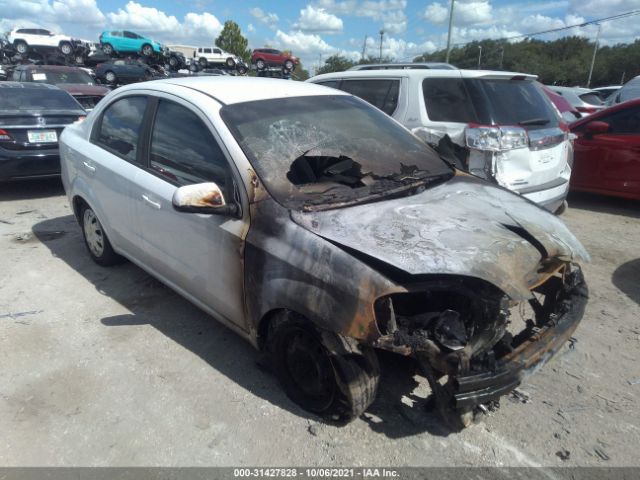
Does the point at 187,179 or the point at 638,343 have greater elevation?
the point at 187,179

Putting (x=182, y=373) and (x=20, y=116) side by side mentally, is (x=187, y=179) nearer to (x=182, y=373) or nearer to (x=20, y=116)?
(x=182, y=373)

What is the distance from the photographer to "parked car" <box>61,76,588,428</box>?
2209mm

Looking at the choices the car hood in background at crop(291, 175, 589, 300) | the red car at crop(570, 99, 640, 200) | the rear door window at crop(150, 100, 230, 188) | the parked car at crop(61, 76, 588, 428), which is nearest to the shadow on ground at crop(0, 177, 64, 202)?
the parked car at crop(61, 76, 588, 428)

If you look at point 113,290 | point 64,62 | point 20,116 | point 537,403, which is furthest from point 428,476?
point 64,62

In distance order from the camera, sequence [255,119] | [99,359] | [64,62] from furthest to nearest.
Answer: [64,62] → [99,359] → [255,119]

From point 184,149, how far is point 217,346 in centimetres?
137

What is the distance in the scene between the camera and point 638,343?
3.40 m

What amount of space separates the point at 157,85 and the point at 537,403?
3.34 m

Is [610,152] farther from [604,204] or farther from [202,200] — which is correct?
[202,200]

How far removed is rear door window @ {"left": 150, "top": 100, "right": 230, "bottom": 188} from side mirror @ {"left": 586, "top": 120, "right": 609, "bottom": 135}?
19.0ft

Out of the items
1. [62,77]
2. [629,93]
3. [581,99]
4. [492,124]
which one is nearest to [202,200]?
[492,124]

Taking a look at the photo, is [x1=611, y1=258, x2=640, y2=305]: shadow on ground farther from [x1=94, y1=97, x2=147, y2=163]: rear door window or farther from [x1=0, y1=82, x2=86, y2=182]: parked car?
[x1=0, y1=82, x2=86, y2=182]: parked car

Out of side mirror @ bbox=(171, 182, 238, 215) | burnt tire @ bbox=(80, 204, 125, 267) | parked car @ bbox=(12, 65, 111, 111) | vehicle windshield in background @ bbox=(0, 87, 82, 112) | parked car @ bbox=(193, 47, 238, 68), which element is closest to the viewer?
side mirror @ bbox=(171, 182, 238, 215)

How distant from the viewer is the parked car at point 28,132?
21.5 ft
